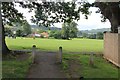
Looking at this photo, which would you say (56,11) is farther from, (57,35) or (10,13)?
(57,35)

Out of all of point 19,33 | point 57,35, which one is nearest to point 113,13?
point 19,33

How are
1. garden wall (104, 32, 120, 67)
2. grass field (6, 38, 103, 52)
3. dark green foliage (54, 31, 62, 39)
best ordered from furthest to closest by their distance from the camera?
dark green foliage (54, 31, 62, 39)
grass field (6, 38, 103, 52)
garden wall (104, 32, 120, 67)

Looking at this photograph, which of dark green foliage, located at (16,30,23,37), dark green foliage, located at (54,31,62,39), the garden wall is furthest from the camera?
dark green foliage, located at (54,31,62,39)

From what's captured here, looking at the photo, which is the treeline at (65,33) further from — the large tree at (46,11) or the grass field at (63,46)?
the large tree at (46,11)

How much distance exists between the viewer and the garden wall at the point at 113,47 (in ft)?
57.4

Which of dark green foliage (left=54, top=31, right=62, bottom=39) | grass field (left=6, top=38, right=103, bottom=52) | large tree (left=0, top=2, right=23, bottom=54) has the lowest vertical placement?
grass field (left=6, top=38, right=103, bottom=52)

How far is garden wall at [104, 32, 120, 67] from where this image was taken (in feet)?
57.4

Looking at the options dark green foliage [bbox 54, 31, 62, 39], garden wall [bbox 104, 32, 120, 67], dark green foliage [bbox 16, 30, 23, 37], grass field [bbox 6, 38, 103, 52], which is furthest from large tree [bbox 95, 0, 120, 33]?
→ dark green foliage [bbox 54, 31, 62, 39]

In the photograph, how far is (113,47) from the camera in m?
19.0

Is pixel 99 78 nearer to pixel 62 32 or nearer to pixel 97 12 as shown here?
pixel 97 12

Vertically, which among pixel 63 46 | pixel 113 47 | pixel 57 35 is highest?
pixel 57 35

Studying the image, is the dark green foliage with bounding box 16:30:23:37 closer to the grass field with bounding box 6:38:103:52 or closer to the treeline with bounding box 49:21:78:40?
the treeline with bounding box 49:21:78:40

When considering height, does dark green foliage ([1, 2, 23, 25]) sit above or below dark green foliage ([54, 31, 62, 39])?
above

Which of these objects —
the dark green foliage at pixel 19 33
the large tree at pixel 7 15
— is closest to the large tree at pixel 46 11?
the large tree at pixel 7 15
